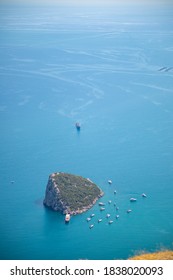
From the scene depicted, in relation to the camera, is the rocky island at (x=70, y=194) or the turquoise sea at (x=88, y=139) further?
the rocky island at (x=70, y=194)

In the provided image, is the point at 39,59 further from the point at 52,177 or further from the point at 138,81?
the point at 52,177

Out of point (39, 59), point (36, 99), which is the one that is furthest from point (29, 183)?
point (39, 59)

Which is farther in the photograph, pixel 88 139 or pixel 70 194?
pixel 88 139

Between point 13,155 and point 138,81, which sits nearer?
point 13,155

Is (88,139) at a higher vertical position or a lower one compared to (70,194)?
lower
